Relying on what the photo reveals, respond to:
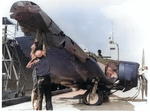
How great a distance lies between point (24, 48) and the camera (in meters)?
3.80

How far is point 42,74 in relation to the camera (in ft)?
11.6

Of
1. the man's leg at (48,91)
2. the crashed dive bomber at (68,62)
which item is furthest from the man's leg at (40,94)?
the crashed dive bomber at (68,62)

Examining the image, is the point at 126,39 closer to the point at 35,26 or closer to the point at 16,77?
the point at 35,26

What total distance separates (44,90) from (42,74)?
31cm

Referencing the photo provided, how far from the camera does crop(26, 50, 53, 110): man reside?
3.50 metres

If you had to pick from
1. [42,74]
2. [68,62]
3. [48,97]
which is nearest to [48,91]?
[48,97]

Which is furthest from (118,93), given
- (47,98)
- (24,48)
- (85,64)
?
(24,48)

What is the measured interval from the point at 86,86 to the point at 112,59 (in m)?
0.96

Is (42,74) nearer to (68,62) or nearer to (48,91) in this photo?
(48,91)

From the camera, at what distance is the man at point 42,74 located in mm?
3496

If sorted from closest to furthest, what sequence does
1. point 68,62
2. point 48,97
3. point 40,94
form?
point 40,94 < point 48,97 < point 68,62

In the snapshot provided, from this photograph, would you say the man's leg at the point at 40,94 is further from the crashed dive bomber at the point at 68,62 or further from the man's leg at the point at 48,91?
the crashed dive bomber at the point at 68,62

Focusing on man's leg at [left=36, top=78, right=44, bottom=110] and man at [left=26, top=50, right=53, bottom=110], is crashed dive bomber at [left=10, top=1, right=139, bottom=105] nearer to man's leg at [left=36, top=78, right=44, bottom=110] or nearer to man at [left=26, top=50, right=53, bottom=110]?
man at [left=26, top=50, right=53, bottom=110]

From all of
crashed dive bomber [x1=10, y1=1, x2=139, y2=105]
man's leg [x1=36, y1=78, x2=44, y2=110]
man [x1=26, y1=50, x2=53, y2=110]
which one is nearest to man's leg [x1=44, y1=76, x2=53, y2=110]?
man [x1=26, y1=50, x2=53, y2=110]
